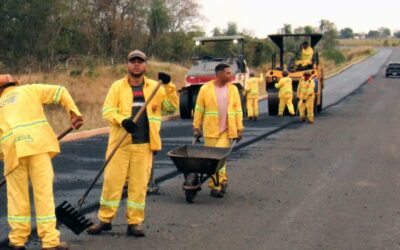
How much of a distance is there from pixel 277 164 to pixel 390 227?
4.95 meters

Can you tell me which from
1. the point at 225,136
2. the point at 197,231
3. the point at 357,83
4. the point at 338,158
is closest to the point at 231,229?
the point at 197,231

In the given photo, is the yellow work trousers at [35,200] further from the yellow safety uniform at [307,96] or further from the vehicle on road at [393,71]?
the vehicle on road at [393,71]

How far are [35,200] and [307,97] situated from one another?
15543 millimetres

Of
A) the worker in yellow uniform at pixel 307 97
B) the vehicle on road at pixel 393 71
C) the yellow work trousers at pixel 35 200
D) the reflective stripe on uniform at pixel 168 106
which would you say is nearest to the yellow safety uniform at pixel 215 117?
the reflective stripe on uniform at pixel 168 106

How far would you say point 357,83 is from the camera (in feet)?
154

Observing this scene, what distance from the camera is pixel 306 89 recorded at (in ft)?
71.0

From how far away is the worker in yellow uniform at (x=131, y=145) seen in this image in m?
7.35

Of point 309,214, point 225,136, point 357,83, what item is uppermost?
point 225,136

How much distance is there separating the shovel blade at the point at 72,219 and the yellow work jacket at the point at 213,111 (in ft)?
10.2

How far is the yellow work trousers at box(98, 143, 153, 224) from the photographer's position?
7359 millimetres

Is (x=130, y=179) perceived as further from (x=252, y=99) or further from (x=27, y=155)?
(x=252, y=99)

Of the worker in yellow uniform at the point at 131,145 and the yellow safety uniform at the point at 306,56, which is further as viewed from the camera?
the yellow safety uniform at the point at 306,56

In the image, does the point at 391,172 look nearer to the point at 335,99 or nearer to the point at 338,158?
the point at 338,158

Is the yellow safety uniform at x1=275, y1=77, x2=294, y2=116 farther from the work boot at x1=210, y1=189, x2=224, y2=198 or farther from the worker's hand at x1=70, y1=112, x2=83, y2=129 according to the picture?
the worker's hand at x1=70, y1=112, x2=83, y2=129
